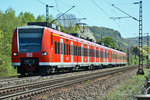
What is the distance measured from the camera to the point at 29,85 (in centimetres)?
1402

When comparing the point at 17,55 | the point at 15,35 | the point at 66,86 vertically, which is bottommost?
the point at 66,86

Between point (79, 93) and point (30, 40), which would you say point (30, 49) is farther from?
point (79, 93)

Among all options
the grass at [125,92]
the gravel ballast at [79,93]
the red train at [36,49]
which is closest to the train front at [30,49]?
the red train at [36,49]

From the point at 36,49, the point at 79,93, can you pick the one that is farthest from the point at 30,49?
the point at 79,93

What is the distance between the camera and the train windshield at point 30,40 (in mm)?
19578

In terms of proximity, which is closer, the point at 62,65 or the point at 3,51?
the point at 62,65

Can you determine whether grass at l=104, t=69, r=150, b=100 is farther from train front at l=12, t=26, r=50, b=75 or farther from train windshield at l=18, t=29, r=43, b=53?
train windshield at l=18, t=29, r=43, b=53

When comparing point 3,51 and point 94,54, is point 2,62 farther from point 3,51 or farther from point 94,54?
point 94,54

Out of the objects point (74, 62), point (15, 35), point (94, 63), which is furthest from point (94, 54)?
point (15, 35)

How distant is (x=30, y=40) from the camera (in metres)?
19.7

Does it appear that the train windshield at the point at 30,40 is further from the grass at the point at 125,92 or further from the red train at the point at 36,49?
the grass at the point at 125,92

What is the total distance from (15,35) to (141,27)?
10.7m

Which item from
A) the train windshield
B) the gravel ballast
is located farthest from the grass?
the train windshield

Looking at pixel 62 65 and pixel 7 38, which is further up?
pixel 7 38
